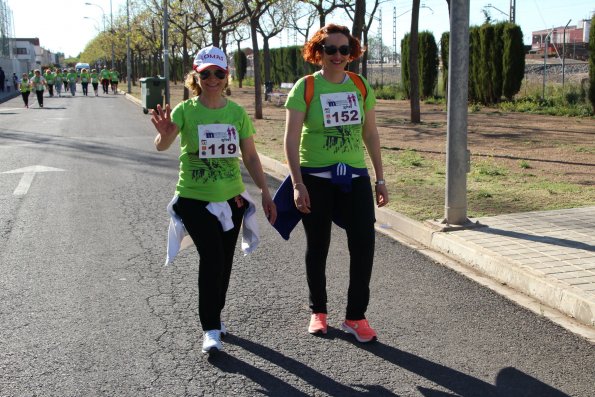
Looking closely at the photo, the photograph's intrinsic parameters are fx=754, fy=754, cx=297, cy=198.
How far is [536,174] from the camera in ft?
36.0

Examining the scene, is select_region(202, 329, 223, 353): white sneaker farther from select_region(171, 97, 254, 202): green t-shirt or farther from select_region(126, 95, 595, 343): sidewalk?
select_region(126, 95, 595, 343): sidewalk

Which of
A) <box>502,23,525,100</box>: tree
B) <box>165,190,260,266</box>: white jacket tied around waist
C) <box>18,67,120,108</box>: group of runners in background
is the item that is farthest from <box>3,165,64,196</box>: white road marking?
<box>18,67,120,108</box>: group of runners in background

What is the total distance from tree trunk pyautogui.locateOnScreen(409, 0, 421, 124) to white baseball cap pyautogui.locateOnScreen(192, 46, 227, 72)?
15667 millimetres

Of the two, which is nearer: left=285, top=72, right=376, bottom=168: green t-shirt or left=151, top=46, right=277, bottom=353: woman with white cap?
left=151, top=46, right=277, bottom=353: woman with white cap

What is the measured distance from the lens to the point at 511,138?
1644 centimetres

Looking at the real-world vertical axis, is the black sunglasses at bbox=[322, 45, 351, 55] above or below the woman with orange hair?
above

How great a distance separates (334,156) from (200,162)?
2.62 ft

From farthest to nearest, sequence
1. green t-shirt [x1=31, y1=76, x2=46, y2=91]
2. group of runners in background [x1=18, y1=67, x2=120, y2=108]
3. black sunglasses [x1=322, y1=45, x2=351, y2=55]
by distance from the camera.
→ group of runners in background [x1=18, y1=67, x2=120, y2=108] → green t-shirt [x1=31, y1=76, x2=46, y2=91] → black sunglasses [x1=322, y1=45, x2=351, y2=55]

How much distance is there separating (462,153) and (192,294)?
10.2 ft

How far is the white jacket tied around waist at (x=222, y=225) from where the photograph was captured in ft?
14.3

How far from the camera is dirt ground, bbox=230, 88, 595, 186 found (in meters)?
12.1

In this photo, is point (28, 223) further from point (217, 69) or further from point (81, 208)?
point (217, 69)

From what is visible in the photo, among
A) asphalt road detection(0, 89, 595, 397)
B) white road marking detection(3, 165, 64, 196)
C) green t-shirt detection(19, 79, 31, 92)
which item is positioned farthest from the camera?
green t-shirt detection(19, 79, 31, 92)

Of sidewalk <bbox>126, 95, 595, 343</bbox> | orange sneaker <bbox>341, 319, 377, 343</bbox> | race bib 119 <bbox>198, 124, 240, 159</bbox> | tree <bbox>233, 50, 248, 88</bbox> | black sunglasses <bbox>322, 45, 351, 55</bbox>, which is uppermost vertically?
tree <bbox>233, 50, 248, 88</bbox>
